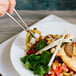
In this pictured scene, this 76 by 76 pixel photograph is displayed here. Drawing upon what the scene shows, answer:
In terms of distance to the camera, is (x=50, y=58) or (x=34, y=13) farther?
(x=34, y=13)

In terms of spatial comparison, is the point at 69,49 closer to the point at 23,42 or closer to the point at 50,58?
the point at 50,58

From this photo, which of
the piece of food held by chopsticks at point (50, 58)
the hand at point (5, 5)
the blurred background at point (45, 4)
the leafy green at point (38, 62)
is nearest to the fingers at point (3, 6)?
the hand at point (5, 5)

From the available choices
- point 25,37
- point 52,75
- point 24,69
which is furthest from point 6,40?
point 52,75

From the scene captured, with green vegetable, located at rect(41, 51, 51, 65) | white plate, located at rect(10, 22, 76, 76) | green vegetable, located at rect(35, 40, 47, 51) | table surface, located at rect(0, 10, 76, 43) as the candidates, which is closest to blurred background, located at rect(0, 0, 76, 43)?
table surface, located at rect(0, 10, 76, 43)

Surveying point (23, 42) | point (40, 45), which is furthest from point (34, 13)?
point (40, 45)

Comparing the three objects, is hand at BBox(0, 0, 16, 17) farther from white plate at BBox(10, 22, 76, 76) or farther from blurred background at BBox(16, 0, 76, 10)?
blurred background at BBox(16, 0, 76, 10)

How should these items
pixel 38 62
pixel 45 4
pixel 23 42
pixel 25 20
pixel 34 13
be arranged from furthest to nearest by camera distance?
pixel 45 4 < pixel 34 13 < pixel 25 20 < pixel 23 42 < pixel 38 62

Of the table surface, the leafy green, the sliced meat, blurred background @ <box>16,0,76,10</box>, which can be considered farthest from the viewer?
blurred background @ <box>16,0,76,10</box>
